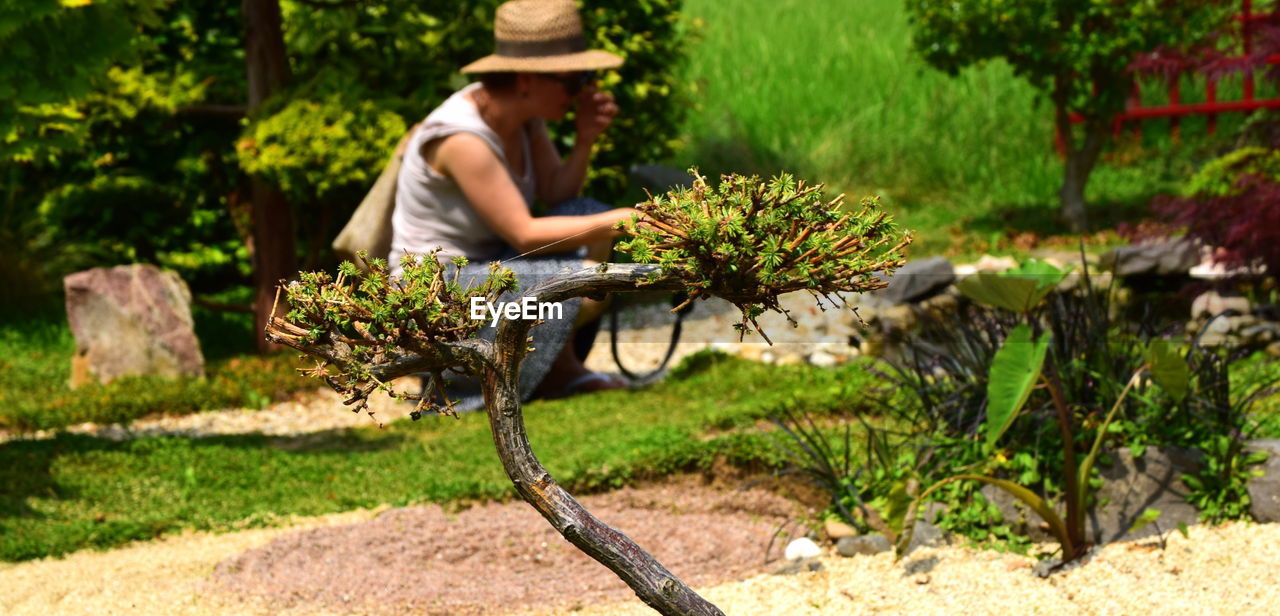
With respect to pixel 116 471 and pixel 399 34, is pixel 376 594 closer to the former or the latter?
pixel 116 471

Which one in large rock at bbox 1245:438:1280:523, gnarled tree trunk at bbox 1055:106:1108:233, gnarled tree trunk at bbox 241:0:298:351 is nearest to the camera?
large rock at bbox 1245:438:1280:523

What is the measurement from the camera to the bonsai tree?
5.97 feet

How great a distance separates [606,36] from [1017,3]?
2.83m

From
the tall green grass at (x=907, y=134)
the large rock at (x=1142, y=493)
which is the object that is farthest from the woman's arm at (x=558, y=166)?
the tall green grass at (x=907, y=134)

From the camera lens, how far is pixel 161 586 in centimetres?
340

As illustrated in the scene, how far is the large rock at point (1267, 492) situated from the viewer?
343cm

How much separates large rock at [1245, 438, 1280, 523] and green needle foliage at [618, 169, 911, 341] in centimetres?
209

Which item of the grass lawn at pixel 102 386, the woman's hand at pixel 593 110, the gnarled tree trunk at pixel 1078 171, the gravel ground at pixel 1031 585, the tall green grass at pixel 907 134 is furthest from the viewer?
the tall green grass at pixel 907 134

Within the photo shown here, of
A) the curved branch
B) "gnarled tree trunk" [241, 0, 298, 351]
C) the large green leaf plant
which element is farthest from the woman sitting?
the curved branch

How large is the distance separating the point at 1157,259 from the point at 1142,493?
430cm

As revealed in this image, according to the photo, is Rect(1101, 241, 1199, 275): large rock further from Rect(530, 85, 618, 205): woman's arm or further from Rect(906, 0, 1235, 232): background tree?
Rect(530, 85, 618, 205): woman's arm

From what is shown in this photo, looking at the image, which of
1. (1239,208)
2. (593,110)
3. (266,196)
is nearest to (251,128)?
(266,196)

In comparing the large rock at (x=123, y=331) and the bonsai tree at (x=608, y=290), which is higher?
the bonsai tree at (x=608, y=290)

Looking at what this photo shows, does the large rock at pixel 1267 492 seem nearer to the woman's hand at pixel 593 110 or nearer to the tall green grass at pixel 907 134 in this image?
the woman's hand at pixel 593 110
